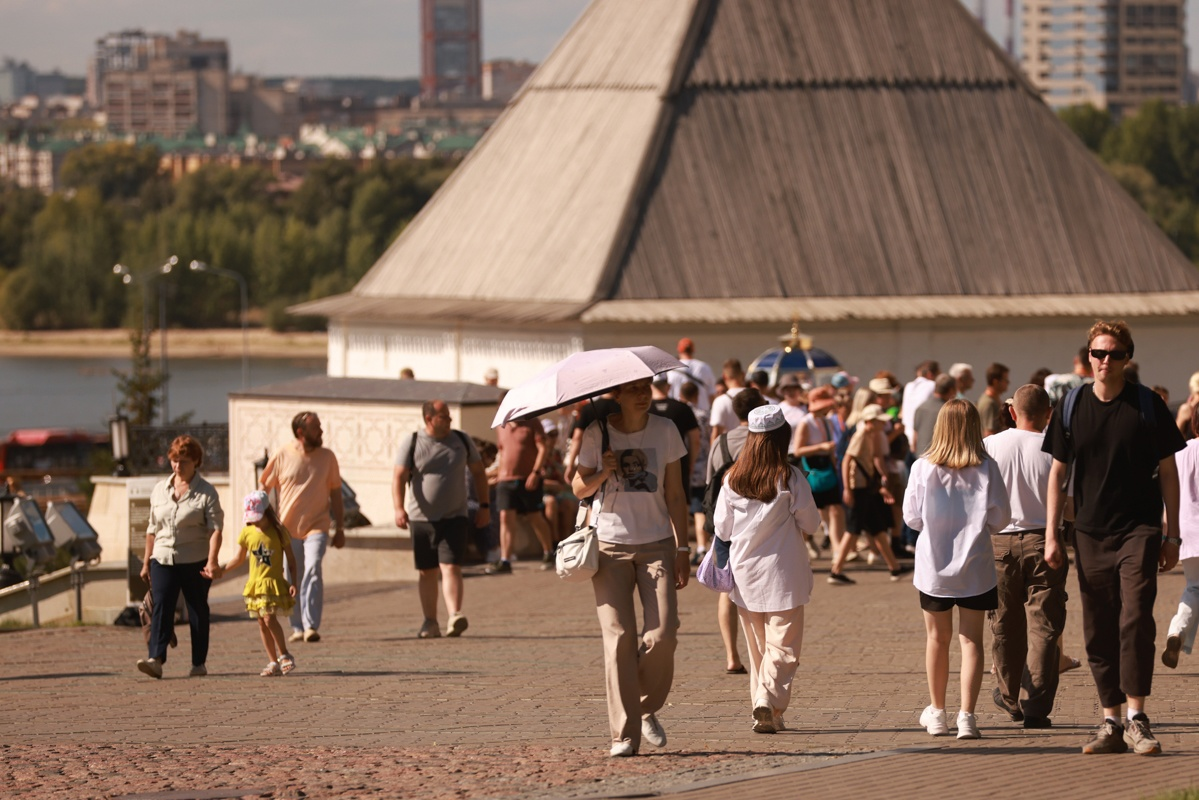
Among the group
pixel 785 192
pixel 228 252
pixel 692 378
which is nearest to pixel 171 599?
pixel 692 378

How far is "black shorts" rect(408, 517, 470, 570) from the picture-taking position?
14938 millimetres

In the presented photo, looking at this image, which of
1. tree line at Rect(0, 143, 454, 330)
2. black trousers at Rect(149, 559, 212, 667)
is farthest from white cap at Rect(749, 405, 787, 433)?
tree line at Rect(0, 143, 454, 330)

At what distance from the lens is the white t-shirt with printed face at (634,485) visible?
9820mm

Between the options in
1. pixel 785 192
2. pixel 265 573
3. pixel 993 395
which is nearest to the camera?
pixel 265 573

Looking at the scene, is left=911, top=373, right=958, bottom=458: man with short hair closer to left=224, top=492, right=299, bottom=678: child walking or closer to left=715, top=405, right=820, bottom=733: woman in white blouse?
left=224, top=492, right=299, bottom=678: child walking

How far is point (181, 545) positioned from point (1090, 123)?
14727 cm

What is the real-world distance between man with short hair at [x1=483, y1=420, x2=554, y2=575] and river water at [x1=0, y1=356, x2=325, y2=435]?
234 feet

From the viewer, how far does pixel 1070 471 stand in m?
9.61

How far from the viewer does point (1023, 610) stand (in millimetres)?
Result: 10406

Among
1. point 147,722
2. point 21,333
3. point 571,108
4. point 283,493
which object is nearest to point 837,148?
point 571,108

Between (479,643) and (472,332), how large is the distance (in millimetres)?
20191

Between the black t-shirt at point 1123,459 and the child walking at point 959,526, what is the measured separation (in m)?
0.57

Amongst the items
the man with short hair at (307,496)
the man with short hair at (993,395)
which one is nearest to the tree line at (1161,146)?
the man with short hair at (993,395)

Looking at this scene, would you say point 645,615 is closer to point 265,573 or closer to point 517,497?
point 265,573
